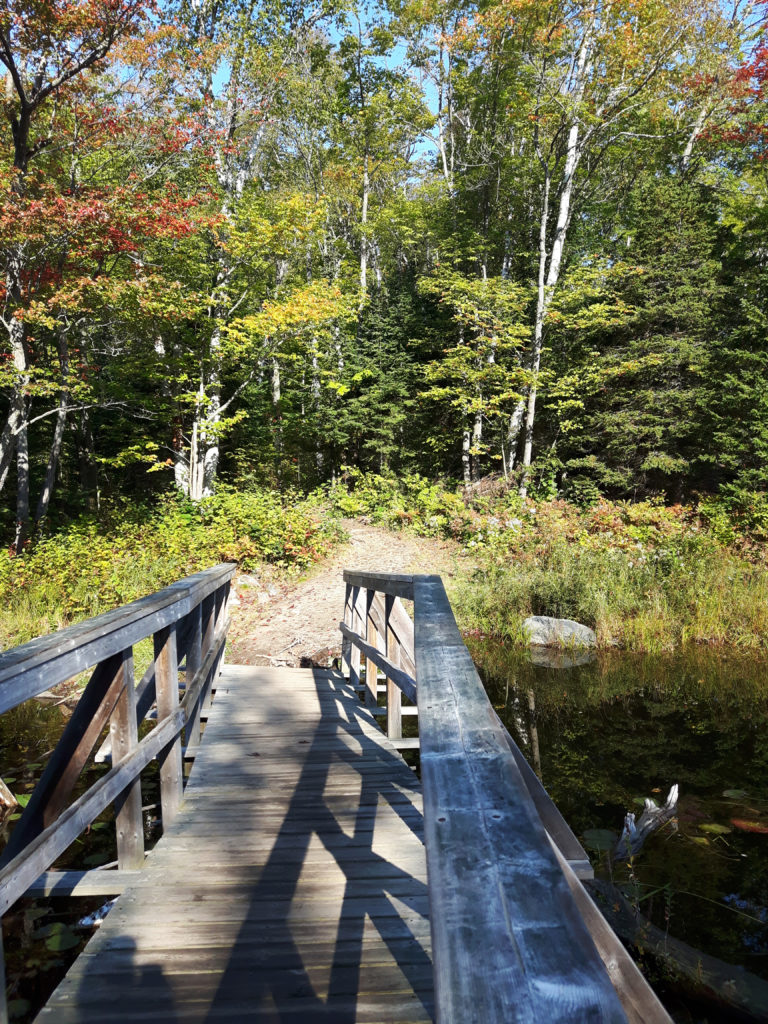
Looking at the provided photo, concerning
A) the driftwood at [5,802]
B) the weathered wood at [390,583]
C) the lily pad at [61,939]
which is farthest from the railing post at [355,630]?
the lily pad at [61,939]

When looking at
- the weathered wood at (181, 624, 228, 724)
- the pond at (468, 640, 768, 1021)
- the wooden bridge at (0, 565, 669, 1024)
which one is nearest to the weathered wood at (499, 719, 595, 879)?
the wooden bridge at (0, 565, 669, 1024)

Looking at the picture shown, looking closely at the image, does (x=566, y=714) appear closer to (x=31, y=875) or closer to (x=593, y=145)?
(x=31, y=875)

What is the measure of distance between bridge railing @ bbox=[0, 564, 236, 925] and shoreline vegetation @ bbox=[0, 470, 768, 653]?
6435mm

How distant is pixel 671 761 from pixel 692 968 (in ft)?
8.17

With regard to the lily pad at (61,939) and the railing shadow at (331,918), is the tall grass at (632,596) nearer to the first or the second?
the railing shadow at (331,918)

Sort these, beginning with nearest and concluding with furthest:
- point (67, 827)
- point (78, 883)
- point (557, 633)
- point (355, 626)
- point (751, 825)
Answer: point (67, 827)
point (78, 883)
point (751, 825)
point (355, 626)
point (557, 633)

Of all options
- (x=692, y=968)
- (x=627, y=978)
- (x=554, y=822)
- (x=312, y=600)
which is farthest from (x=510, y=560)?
(x=627, y=978)

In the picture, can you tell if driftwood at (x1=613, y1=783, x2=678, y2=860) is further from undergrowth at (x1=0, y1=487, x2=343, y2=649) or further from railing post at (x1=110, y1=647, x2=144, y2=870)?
undergrowth at (x1=0, y1=487, x2=343, y2=649)

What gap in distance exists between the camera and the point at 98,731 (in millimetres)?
2246

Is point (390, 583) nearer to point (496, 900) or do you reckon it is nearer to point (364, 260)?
point (496, 900)

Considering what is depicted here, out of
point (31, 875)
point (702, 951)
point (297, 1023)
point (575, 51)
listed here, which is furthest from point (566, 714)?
point (575, 51)

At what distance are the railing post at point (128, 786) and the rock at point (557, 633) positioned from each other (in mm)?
7003

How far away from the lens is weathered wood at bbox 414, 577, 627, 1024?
1.64 ft

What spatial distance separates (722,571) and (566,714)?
4.71 metres
